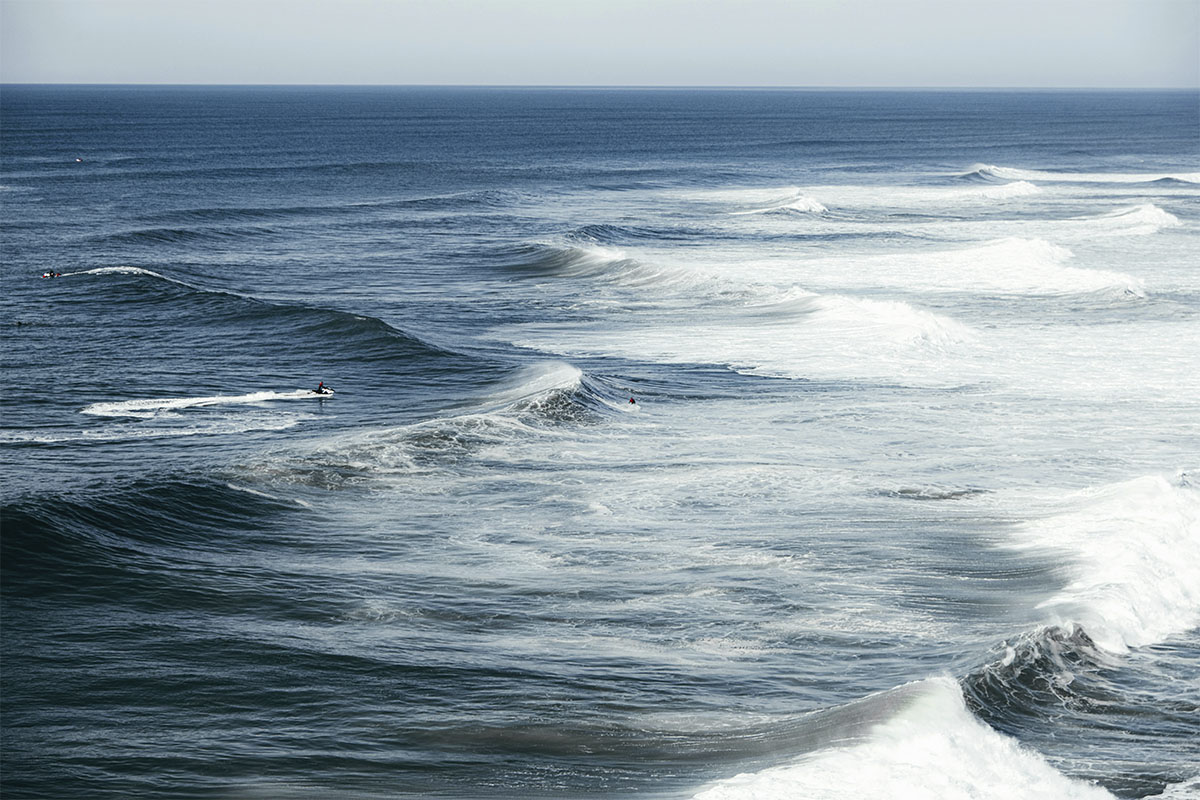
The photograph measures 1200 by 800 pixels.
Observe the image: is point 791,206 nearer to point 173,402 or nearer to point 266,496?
point 173,402

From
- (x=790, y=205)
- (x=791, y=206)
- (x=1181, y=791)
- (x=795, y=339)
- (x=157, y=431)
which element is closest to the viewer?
(x=1181, y=791)

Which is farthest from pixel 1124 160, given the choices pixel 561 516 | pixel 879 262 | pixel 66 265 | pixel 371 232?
pixel 561 516

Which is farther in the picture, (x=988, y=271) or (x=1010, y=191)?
(x=1010, y=191)

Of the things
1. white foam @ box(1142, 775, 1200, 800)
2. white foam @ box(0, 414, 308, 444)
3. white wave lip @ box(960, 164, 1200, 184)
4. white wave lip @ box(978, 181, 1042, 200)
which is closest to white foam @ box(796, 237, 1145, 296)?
white foam @ box(0, 414, 308, 444)

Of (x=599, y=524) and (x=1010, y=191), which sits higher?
(x=1010, y=191)

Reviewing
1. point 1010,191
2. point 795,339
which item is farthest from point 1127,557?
point 1010,191

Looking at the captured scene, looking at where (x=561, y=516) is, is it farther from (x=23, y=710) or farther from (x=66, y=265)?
(x=66, y=265)
